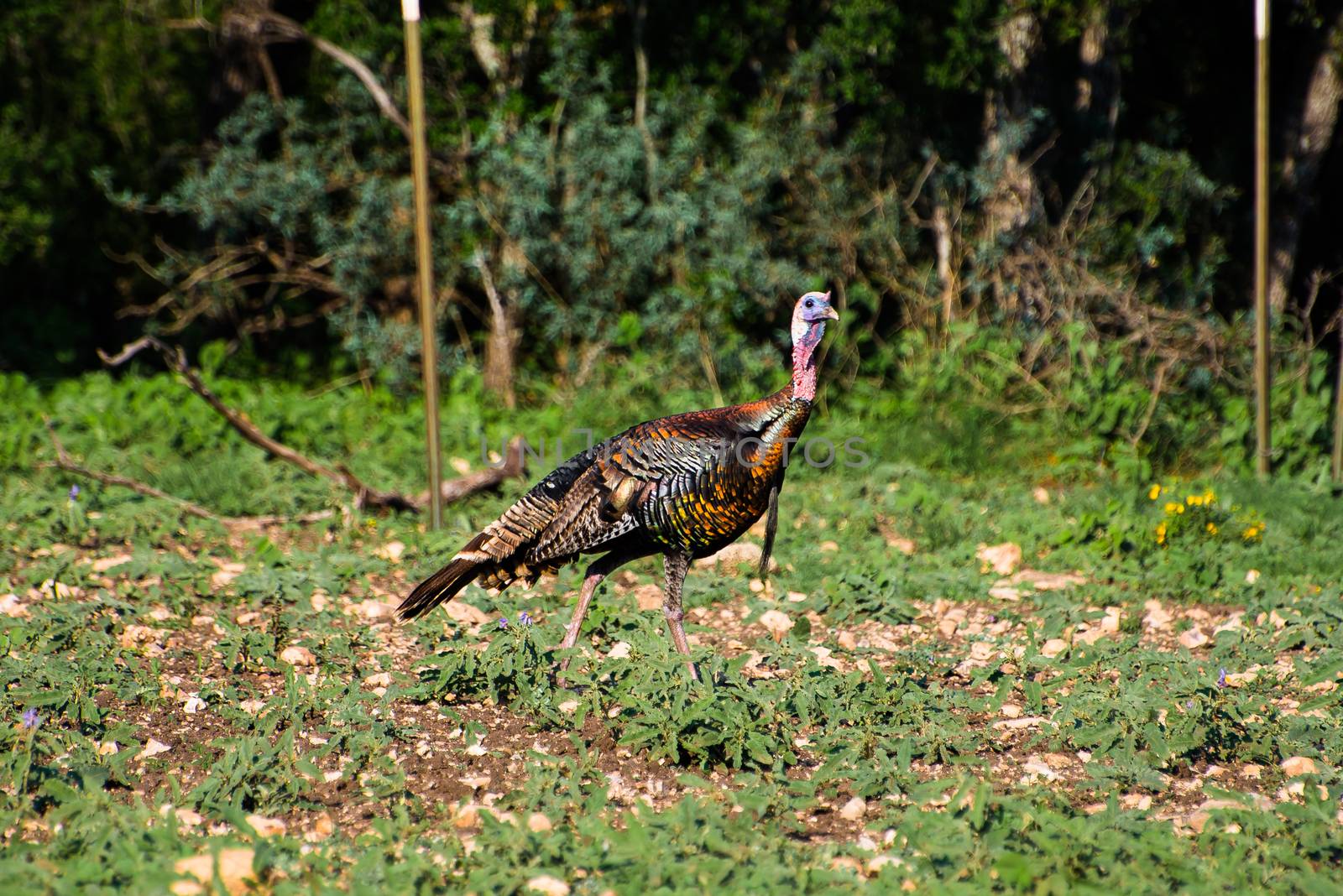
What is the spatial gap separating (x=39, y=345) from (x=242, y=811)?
874 cm

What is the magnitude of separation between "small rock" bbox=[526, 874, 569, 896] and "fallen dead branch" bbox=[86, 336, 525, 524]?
4158 millimetres

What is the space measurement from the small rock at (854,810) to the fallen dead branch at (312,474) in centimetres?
394

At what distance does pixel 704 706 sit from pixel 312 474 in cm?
450

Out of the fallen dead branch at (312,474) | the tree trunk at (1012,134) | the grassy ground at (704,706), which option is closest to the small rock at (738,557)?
the grassy ground at (704,706)

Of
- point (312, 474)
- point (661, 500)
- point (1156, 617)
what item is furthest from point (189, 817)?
point (312, 474)

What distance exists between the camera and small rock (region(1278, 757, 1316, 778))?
4109 millimetres

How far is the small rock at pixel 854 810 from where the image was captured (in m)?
3.82

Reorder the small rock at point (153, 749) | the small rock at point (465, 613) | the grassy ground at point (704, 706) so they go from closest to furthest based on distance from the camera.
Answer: the grassy ground at point (704, 706) < the small rock at point (153, 749) < the small rock at point (465, 613)

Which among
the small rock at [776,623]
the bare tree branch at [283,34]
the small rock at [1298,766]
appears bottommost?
the small rock at [776,623]

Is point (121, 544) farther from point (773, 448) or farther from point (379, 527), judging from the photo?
point (773, 448)

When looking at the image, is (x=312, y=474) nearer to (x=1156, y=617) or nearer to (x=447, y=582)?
(x=447, y=582)

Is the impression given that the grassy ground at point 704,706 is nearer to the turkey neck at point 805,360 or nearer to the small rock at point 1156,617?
the small rock at point 1156,617

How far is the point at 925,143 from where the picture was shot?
1033cm

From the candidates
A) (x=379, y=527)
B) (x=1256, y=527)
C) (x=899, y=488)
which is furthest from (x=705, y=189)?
(x=1256, y=527)
